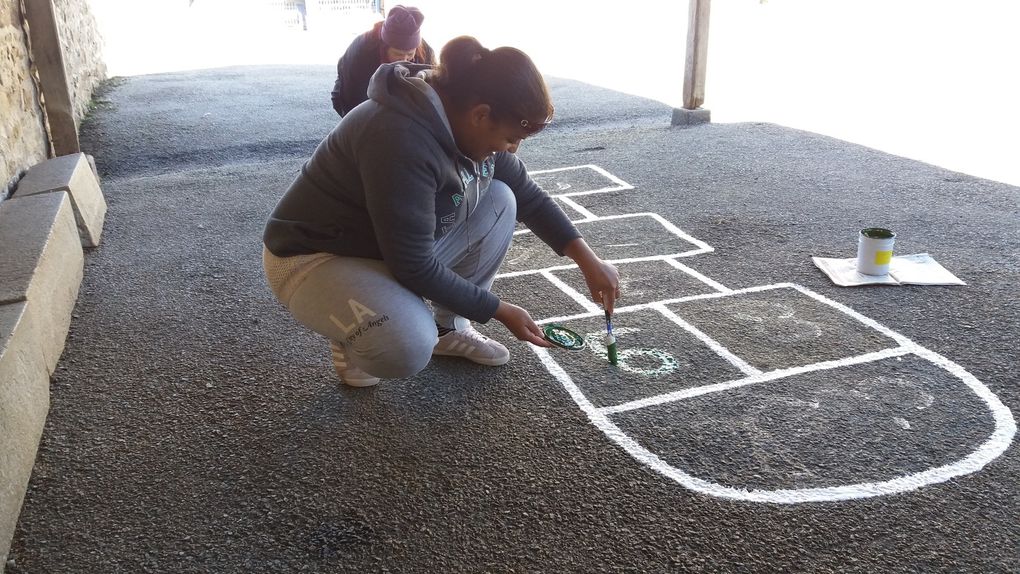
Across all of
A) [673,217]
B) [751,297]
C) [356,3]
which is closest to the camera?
[751,297]

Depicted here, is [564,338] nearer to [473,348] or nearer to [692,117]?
[473,348]

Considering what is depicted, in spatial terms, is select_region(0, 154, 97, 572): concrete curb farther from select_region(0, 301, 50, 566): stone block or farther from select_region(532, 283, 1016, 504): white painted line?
select_region(532, 283, 1016, 504): white painted line

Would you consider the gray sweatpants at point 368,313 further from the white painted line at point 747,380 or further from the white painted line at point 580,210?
the white painted line at point 580,210

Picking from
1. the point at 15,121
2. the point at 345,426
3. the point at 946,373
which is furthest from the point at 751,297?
the point at 15,121

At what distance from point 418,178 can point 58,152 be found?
389cm

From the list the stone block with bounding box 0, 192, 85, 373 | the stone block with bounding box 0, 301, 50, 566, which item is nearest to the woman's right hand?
the stone block with bounding box 0, 301, 50, 566

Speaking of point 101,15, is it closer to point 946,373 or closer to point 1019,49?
point 946,373

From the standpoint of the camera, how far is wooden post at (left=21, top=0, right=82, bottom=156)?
15.4 ft

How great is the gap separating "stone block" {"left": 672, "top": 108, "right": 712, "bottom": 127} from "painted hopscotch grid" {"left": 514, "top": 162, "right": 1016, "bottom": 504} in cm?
321

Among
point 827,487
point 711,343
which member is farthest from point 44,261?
point 827,487

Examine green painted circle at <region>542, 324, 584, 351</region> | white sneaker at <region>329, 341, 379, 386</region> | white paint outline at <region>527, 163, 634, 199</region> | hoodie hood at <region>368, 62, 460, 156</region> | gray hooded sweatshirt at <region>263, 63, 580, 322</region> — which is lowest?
white paint outline at <region>527, 163, 634, 199</region>

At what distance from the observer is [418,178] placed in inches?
70.7

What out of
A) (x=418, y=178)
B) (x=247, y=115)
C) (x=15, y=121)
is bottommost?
(x=247, y=115)

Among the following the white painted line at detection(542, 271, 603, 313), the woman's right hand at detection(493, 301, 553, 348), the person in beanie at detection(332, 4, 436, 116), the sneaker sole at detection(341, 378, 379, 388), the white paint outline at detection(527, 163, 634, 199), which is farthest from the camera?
the white paint outline at detection(527, 163, 634, 199)
